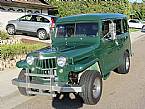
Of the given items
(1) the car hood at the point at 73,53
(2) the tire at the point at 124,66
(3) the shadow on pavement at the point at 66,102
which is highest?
(1) the car hood at the point at 73,53

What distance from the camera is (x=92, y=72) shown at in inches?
272

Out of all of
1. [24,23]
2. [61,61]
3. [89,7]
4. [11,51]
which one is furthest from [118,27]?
[89,7]

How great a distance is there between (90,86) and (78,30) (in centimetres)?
215

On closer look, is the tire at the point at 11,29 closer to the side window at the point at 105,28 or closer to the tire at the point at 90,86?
the side window at the point at 105,28

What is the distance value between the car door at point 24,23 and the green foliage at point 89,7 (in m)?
A: 10.7

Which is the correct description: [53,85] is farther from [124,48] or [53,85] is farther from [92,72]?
[124,48]

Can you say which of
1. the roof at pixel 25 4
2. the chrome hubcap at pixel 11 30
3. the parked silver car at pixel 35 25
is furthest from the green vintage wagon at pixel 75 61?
the roof at pixel 25 4

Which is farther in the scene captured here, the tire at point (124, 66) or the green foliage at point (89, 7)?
the green foliage at point (89, 7)

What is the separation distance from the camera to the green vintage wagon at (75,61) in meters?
6.61

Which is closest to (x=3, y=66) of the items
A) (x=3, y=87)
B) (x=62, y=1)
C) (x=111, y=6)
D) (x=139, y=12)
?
(x=3, y=87)

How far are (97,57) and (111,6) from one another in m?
26.7

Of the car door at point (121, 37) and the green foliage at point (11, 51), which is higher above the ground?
the car door at point (121, 37)

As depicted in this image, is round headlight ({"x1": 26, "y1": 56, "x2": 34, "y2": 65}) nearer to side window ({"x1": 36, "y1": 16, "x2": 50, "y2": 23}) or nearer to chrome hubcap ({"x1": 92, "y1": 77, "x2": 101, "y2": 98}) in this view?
chrome hubcap ({"x1": 92, "y1": 77, "x2": 101, "y2": 98})

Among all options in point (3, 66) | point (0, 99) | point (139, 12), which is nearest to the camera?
point (0, 99)
